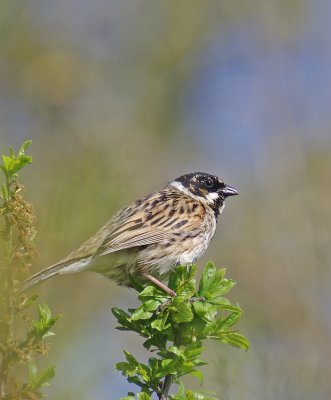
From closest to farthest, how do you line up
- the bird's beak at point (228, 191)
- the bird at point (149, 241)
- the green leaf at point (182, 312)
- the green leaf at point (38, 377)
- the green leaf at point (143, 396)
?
the green leaf at point (38, 377) < the green leaf at point (143, 396) < the green leaf at point (182, 312) < the bird at point (149, 241) < the bird's beak at point (228, 191)

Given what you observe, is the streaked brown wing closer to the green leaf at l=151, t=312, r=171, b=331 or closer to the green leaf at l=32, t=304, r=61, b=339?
the green leaf at l=151, t=312, r=171, b=331

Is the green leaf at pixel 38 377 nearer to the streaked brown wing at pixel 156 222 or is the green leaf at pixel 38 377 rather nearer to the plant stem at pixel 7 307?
the plant stem at pixel 7 307

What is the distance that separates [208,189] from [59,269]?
1.47 meters

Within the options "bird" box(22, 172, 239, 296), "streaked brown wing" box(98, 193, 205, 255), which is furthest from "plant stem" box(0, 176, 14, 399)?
"streaked brown wing" box(98, 193, 205, 255)

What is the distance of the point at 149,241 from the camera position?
405cm

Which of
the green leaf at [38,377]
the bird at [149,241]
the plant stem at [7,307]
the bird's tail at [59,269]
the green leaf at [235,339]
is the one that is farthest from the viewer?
the bird at [149,241]

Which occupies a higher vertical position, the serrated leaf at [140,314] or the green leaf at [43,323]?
the green leaf at [43,323]

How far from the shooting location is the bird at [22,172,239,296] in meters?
3.85

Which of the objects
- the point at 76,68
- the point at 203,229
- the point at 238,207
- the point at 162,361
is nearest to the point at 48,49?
the point at 76,68

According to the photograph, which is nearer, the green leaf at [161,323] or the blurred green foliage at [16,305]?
the blurred green foliage at [16,305]

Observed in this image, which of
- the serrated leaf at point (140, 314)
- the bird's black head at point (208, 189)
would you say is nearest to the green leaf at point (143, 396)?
the serrated leaf at point (140, 314)

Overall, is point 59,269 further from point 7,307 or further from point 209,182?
point 7,307

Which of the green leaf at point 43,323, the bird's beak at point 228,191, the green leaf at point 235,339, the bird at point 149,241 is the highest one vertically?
the green leaf at point 43,323

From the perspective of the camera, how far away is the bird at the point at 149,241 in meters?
3.85
